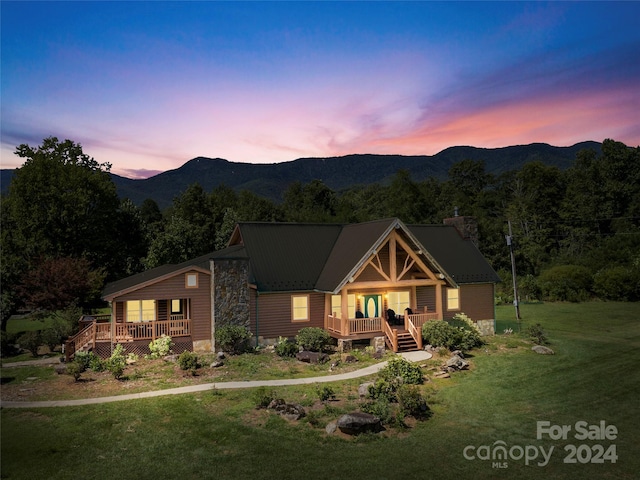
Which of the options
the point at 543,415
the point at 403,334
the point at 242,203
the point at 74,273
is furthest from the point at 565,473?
the point at 242,203

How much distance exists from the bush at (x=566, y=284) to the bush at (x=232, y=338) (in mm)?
33951

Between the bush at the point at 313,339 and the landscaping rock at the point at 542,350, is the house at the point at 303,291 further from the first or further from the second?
the landscaping rock at the point at 542,350

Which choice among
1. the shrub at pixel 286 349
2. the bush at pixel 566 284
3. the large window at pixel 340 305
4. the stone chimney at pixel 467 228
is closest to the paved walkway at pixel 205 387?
the shrub at pixel 286 349

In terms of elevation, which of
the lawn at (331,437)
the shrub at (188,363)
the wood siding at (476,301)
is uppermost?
the wood siding at (476,301)

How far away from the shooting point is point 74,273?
94.4 ft

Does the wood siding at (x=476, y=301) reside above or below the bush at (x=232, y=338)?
above

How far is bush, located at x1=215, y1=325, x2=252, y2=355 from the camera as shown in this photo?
23.9 metres

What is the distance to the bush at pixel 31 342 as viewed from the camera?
25266 millimetres

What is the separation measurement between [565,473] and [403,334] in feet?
45.7

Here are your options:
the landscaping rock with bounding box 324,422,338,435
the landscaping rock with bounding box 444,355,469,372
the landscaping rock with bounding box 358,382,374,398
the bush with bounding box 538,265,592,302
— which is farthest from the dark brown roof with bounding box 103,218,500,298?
the bush with bounding box 538,265,592,302

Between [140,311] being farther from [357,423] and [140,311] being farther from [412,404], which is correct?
[412,404]

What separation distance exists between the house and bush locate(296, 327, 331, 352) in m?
1.07

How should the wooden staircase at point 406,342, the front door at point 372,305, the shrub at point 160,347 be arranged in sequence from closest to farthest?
the shrub at point 160,347 < the wooden staircase at point 406,342 < the front door at point 372,305

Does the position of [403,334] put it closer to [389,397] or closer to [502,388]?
[502,388]
